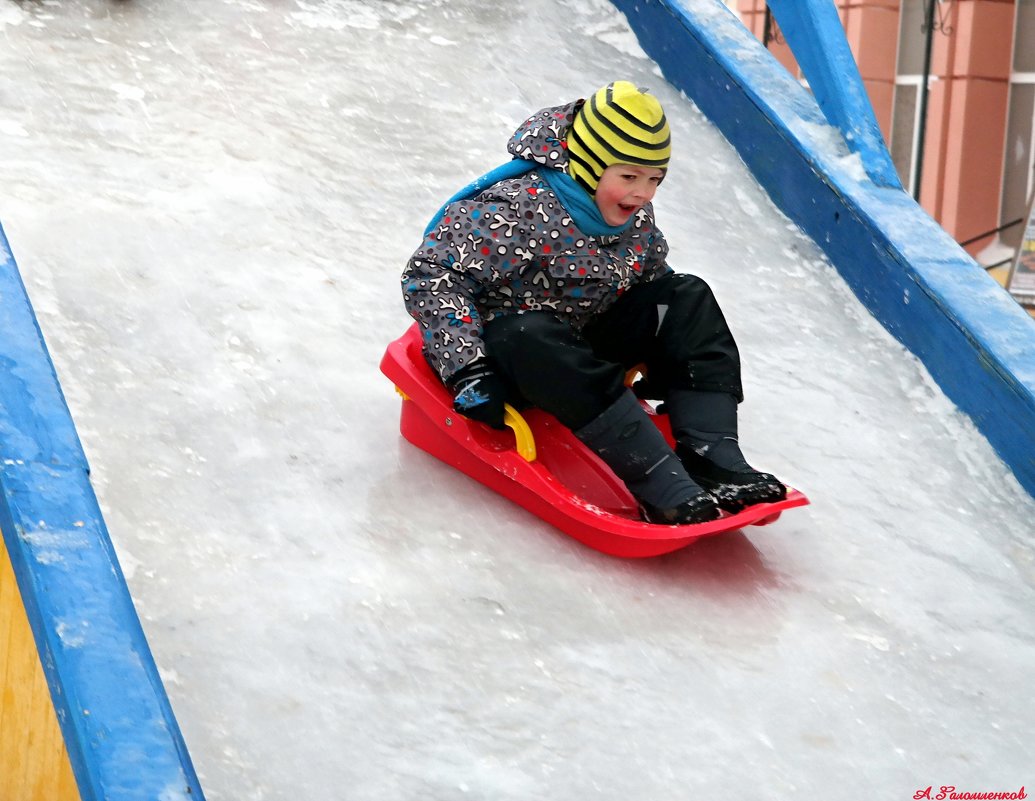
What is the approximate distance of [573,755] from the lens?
158 centimetres

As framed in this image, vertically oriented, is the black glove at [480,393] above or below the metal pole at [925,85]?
above

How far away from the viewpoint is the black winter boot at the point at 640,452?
6.48 ft

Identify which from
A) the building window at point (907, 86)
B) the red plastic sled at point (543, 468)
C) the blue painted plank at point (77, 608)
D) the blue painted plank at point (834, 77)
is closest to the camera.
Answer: the blue painted plank at point (77, 608)

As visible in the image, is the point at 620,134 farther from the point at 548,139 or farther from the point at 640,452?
the point at 640,452

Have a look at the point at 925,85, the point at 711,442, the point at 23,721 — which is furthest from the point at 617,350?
the point at 925,85

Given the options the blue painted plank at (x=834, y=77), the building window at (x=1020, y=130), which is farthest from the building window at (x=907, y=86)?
the blue painted plank at (x=834, y=77)

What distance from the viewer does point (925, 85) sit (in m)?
8.19

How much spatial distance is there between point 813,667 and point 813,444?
2.26 feet

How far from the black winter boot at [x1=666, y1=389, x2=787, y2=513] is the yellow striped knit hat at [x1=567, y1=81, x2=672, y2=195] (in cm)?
37

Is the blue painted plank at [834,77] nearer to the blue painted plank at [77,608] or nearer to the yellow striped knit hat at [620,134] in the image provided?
the yellow striped knit hat at [620,134]

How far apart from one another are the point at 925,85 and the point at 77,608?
767 cm

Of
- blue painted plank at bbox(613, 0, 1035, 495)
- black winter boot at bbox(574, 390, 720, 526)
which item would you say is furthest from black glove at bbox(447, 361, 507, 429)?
blue painted plank at bbox(613, 0, 1035, 495)

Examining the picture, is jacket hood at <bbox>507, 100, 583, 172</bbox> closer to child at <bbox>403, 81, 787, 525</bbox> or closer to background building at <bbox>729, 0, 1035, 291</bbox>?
child at <bbox>403, 81, 787, 525</bbox>

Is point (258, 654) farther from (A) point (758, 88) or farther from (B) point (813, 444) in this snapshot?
(A) point (758, 88)
